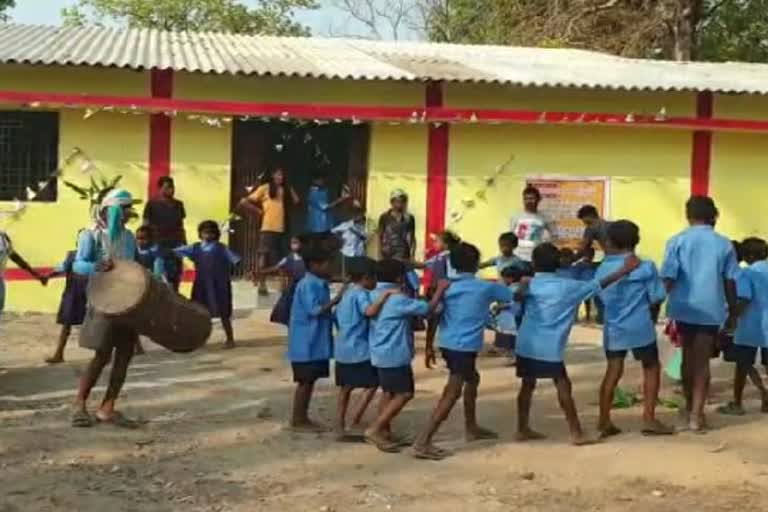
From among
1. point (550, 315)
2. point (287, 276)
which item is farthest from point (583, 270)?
point (550, 315)

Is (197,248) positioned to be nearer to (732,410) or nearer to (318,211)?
(318,211)

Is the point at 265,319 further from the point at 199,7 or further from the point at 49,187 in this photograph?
the point at 199,7

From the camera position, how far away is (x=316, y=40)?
1498cm

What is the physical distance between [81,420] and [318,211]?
5664 millimetres

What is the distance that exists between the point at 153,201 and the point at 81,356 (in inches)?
83.6

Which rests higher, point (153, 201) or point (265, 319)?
point (153, 201)

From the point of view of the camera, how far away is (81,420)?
21.4 ft

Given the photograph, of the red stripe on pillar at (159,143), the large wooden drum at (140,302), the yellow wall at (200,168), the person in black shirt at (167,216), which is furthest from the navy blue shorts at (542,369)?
the red stripe on pillar at (159,143)

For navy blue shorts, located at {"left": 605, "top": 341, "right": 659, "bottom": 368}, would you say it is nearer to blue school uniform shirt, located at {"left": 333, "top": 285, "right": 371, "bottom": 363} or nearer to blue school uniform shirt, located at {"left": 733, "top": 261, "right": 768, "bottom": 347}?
blue school uniform shirt, located at {"left": 733, "top": 261, "right": 768, "bottom": 347}

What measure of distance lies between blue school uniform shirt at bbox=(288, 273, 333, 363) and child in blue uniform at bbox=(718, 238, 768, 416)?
266 centimetres

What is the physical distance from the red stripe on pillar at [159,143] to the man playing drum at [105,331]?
15.6 feet

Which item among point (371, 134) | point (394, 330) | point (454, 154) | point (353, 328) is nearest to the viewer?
point (394, 330)

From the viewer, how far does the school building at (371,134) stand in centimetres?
1157

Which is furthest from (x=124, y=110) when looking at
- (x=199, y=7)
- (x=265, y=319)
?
(x=199, y=7)
